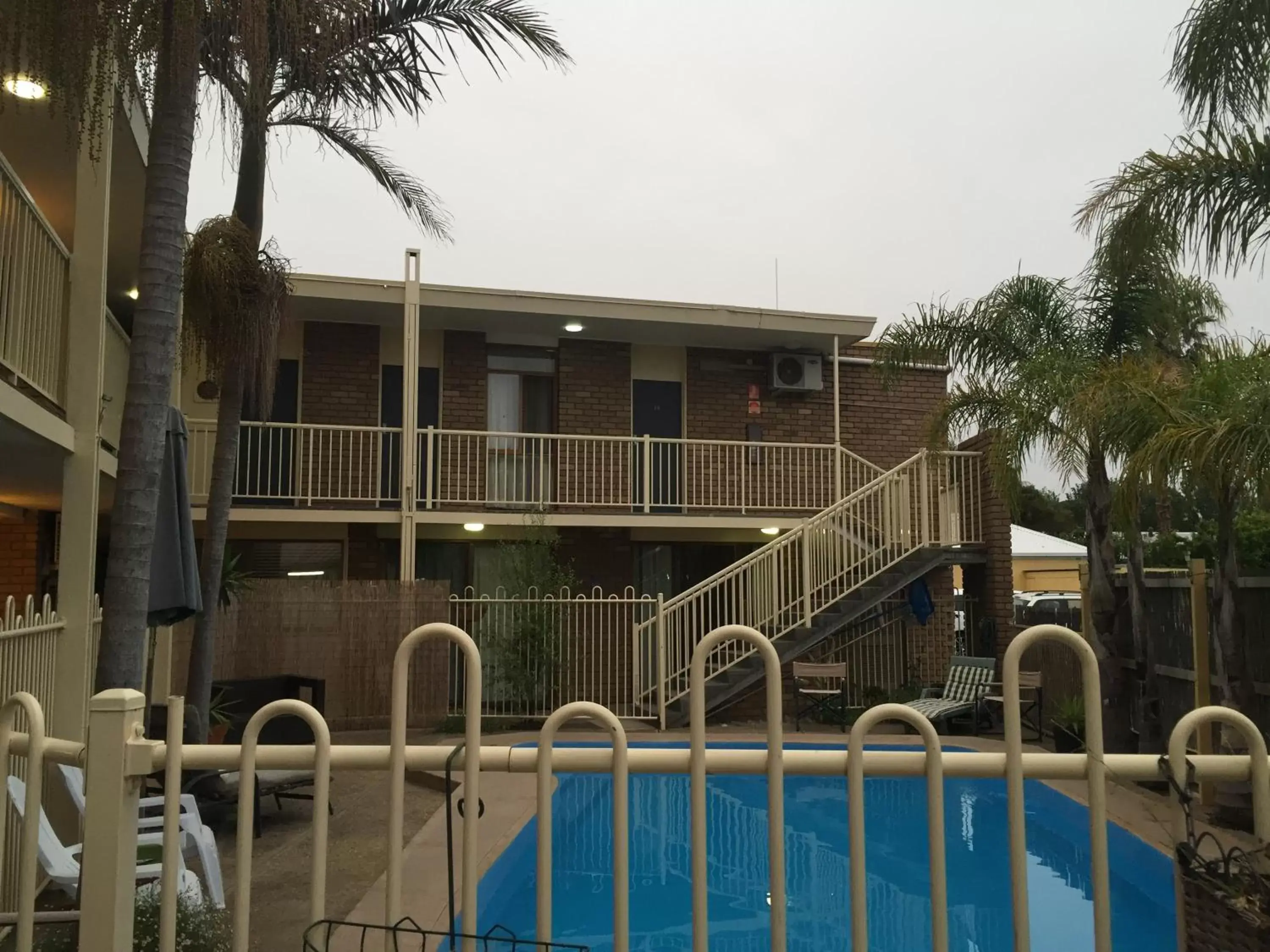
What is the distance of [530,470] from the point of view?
15.0m

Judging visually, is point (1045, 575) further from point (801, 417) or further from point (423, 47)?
point (423, 47)

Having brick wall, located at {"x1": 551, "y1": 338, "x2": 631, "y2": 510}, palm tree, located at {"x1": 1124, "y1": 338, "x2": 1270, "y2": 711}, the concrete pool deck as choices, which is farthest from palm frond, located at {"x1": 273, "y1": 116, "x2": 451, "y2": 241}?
palm tree, located at {"x1": 1124, "y1": 338, "x2": 1270, "y2": 711}

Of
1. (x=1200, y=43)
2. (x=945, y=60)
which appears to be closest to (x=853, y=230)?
(x=945, y=60)

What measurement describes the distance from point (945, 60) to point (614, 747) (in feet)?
97.7

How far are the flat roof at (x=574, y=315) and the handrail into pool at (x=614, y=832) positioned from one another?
11899 mm

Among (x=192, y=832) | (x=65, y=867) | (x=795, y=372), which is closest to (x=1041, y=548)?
(x=795, y=372)

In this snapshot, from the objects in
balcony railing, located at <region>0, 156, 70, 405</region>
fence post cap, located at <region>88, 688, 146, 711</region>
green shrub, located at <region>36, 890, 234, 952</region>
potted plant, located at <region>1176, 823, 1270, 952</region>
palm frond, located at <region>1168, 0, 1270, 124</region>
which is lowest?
green shrub, located at <region>36, 890, 234, 952</region>

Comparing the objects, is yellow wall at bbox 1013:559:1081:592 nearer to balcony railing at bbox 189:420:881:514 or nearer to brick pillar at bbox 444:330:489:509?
balcony railing at bbox 189:420:881:514

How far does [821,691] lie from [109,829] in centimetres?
1145

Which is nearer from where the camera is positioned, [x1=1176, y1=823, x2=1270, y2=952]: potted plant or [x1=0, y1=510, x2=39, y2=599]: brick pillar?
[x1=1176, y1=823, x2=1270, y2=952]: potted plant

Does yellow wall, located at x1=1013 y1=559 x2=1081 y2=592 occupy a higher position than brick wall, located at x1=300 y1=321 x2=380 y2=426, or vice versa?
brick wall, located at x1=300 y1=321 x2=380 y2=426

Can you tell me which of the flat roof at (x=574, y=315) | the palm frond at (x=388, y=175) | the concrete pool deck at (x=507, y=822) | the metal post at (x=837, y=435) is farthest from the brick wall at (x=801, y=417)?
the palm frond at (x=388, y=175)

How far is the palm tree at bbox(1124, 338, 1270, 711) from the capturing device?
20.4ft

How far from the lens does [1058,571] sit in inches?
1232
